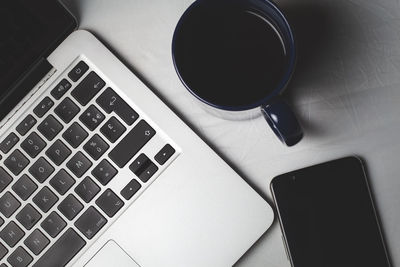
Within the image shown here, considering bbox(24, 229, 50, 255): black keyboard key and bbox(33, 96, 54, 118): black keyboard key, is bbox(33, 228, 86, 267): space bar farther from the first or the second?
bbox(33, 96, 54, 118): black keyboard key

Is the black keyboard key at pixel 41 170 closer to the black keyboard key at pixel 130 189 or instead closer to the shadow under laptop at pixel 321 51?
the black keyboard key at pixel 130 189

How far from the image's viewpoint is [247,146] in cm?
54

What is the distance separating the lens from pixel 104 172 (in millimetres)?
517

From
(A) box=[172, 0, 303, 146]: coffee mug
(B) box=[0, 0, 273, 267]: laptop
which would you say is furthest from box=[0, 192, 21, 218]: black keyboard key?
(A) box=[172, 0, 303, 146]: coffee mug

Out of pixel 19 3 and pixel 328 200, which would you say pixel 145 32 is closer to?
pixel 19 3

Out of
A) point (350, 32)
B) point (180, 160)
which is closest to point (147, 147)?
point (180, 160)

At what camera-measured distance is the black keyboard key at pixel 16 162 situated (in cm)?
53

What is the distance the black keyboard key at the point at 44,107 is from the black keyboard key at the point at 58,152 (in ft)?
0.12

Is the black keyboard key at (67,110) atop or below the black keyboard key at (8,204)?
atop

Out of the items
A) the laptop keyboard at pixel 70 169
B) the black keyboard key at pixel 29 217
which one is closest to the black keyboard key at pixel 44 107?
the laptop keyboard at pixel 70 169

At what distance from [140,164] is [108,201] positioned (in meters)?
0.05

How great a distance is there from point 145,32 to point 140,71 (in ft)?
0.16

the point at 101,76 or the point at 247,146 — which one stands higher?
the point at 101,76

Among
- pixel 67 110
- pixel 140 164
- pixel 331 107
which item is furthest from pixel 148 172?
pixel 331 107
